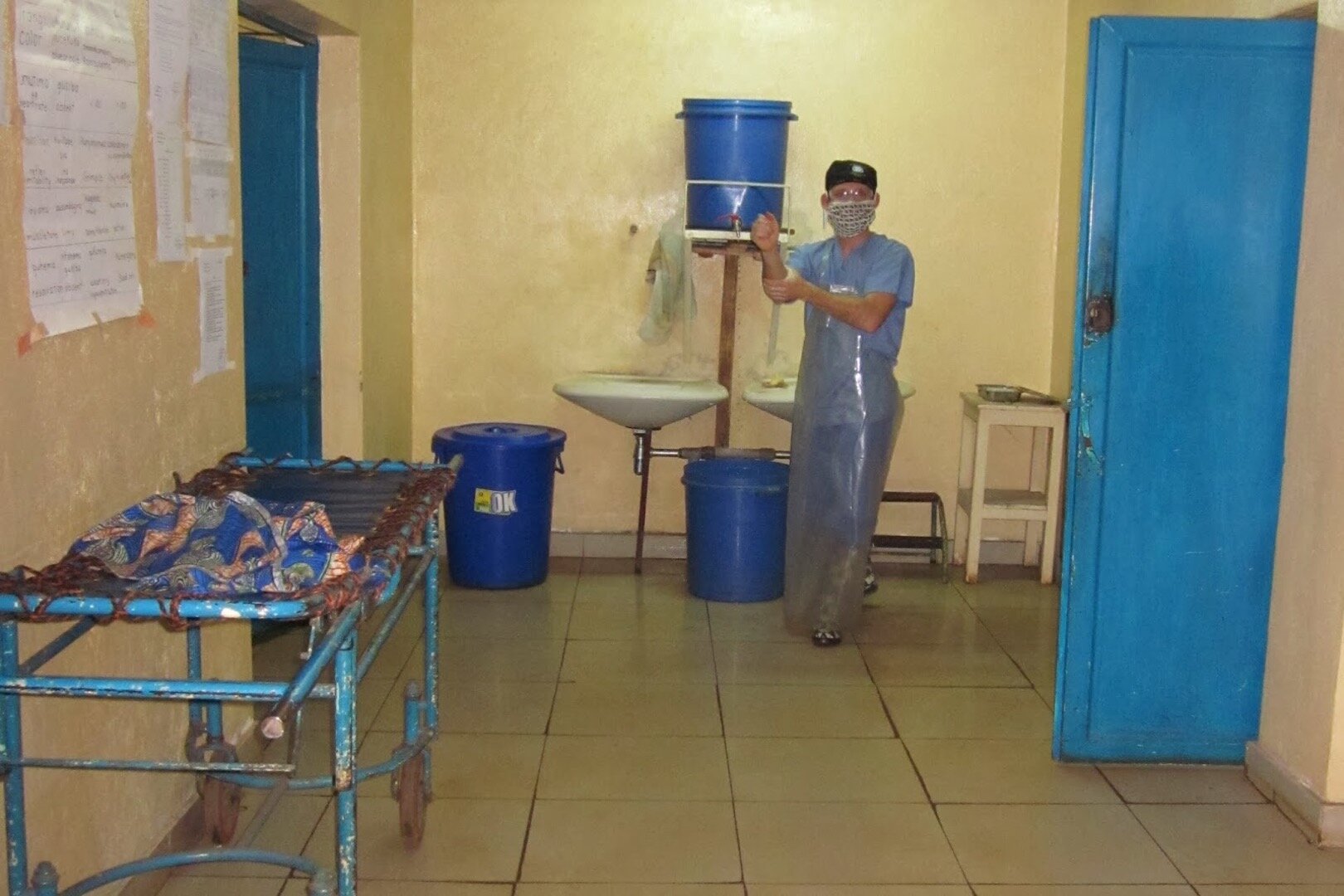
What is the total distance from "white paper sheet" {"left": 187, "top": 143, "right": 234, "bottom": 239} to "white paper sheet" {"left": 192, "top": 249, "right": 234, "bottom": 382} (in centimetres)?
5

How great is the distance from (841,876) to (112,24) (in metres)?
2.17

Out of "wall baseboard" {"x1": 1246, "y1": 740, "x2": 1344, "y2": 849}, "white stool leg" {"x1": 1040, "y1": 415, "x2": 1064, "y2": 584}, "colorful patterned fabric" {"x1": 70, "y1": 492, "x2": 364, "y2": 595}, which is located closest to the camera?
"colorful patterned fabric" {"x1": 70, "y1": 492, "x2": 364, "y2": 595}

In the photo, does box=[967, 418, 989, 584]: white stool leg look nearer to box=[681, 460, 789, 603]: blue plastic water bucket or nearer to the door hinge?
box=[681, 460, 789, 603]: blue plastic water bucket

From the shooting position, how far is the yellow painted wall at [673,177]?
17.8 feet

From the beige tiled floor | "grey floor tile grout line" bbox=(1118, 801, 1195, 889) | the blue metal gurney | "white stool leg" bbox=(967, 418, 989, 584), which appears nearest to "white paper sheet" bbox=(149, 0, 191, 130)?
the blue metal gurney

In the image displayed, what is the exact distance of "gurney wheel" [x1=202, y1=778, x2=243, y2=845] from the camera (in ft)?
9.99

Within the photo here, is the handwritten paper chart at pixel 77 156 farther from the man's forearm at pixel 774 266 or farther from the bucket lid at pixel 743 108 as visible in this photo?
the bucket lid at pixel 743 108

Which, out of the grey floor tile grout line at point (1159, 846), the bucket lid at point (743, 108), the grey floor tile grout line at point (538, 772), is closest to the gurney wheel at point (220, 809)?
the grey floor tile grout line at point (538, 772)

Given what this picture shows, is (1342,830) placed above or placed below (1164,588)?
below

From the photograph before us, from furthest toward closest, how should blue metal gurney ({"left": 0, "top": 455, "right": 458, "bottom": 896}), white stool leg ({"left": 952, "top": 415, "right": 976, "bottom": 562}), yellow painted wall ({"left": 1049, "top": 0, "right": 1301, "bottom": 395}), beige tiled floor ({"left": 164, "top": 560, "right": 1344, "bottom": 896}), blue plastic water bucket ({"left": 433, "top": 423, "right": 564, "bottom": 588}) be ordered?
white stool leg ({"left": 952, "top": 415, "right": 976, "bottom": 562}), yellow painted wall ({"left": 1049, "top": 0, "right": 1301, "bottom": 395}), blue plastic water bucket ({"left": 433, "top": 423, "right": 564, "bottom": 588}), beige tiled floor ({"left": 164, "top": 560, "right": 1344, "bottom": 896}), blue metal gurney ({"left": 0, "top": 455, "right": 458, "bottom": 896})

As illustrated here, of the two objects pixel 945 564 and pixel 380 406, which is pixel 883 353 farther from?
pixel 380 406

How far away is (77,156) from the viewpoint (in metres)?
2.36

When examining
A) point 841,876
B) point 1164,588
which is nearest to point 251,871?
point 841,876

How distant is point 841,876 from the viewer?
2.96 m
